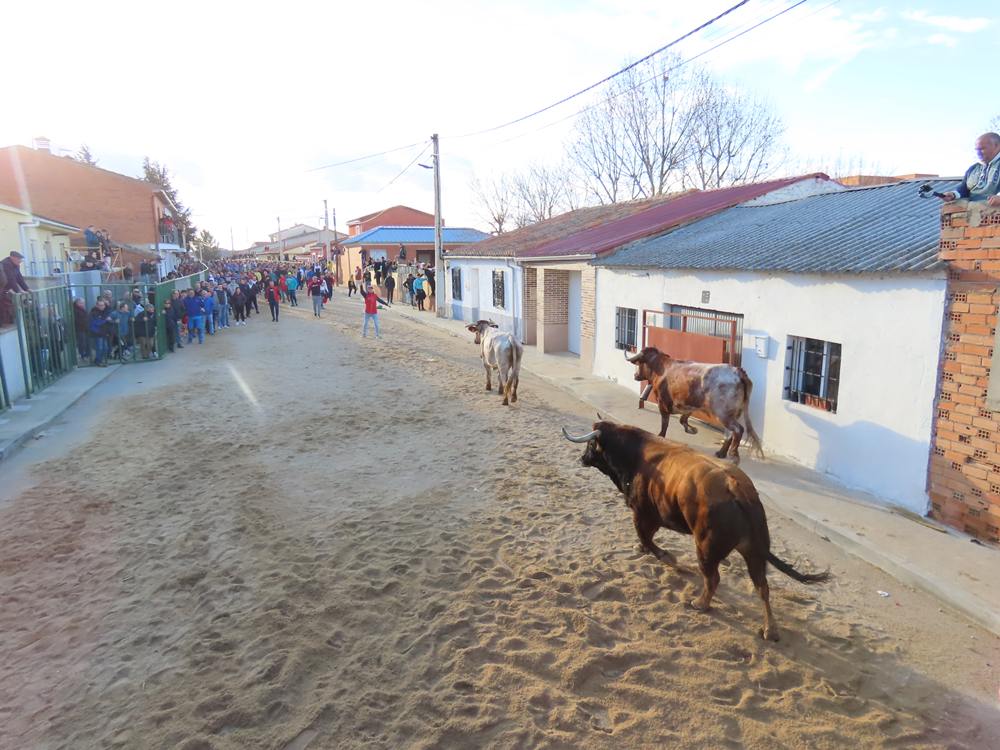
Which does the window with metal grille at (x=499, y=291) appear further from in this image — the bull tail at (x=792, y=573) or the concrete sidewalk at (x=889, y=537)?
the bull tail at (x=792, y=573)

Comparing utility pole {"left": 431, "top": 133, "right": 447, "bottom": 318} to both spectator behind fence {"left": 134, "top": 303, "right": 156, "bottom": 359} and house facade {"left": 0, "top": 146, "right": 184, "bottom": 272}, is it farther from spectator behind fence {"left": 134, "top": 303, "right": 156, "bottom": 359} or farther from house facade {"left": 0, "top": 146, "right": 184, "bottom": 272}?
house facade {"left": 0, "top": 146, "right": 184, "bottom": 272}

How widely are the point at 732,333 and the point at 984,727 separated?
608cm

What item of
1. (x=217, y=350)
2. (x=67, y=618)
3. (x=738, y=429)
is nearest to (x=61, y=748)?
(x=67, y=618)

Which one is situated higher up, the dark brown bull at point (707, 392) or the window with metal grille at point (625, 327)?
the window with metal grille at point (625, 327)

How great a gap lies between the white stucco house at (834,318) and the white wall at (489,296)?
8.12 metres

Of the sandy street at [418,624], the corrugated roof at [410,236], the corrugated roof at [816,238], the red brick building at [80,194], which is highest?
the red brick building at [80,194]

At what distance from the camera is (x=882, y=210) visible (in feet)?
30.9

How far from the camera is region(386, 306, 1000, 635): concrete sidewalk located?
5.07 m

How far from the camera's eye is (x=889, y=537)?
598cm

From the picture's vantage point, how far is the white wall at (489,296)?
20.0 meters

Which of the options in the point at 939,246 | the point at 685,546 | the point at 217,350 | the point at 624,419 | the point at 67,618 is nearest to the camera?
the point at 67,618

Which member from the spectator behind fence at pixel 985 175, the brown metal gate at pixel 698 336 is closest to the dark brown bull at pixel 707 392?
the brown metal gate at pixel 698 336

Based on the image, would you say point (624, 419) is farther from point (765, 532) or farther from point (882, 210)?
point (765, 532)

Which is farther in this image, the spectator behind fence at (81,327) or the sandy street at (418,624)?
the spectator behind fence at (81,327)
